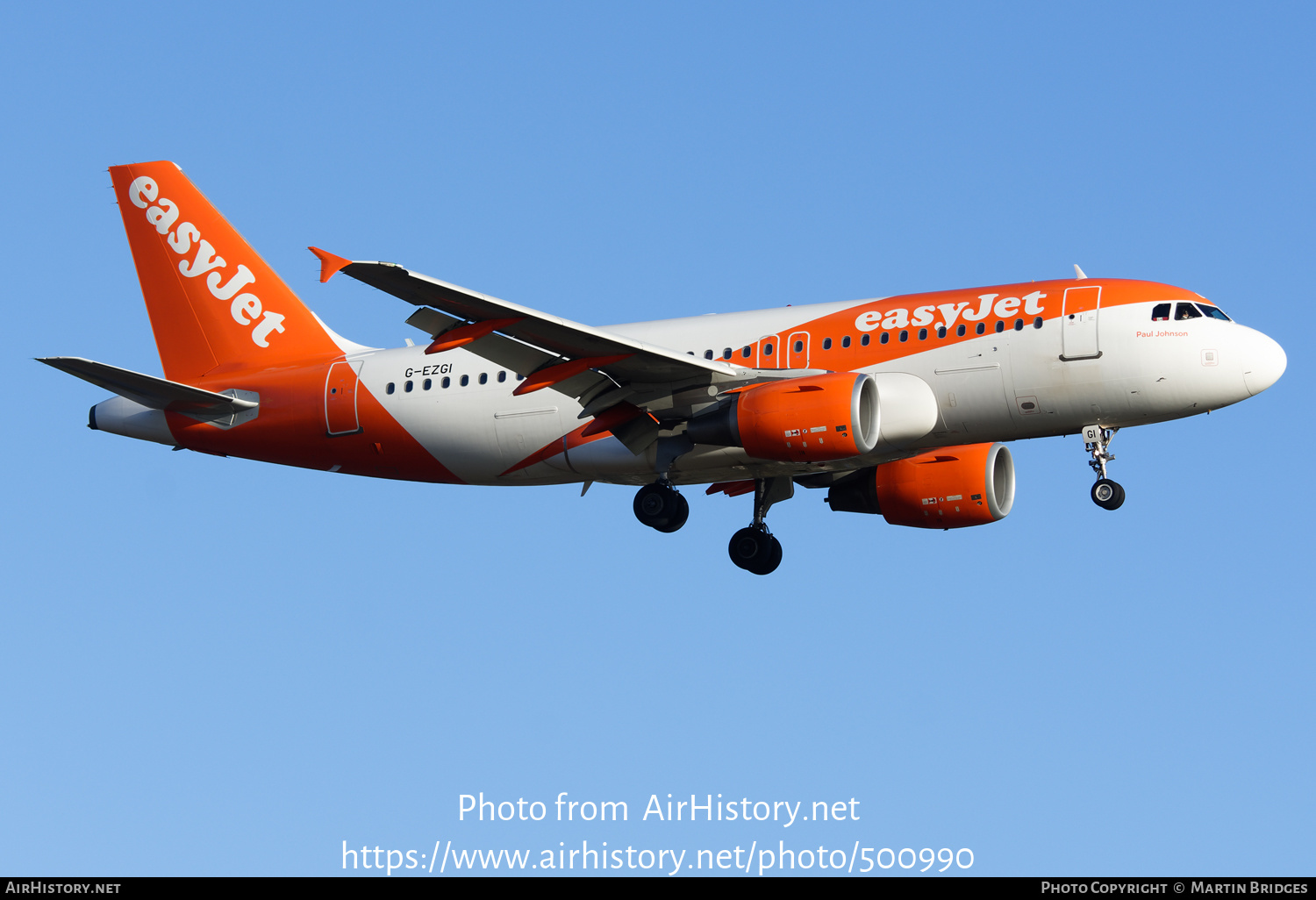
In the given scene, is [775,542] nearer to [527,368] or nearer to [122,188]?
[527,368]

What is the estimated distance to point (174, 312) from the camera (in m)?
36.1

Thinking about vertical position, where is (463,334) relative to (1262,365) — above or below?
below

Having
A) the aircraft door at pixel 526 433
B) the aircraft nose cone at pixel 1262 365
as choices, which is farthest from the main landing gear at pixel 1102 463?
the aircraft door at pixel 526 433

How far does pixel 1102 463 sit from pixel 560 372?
994 cm

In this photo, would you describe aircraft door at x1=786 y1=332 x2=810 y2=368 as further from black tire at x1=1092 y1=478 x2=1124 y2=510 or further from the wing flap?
black tire at x1=1092 y1=478 x2=1124 y2=510

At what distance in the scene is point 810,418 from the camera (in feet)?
92.3

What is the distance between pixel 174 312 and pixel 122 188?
342cm

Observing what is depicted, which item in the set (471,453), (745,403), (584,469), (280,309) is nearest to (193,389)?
(280,309)

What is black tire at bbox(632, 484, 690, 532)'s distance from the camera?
3117 centimetres

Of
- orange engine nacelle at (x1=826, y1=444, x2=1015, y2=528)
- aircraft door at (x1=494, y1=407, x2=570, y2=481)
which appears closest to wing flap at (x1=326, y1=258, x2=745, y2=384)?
aircraft door at (x1=494, y1=407, x2=570, y2=481)

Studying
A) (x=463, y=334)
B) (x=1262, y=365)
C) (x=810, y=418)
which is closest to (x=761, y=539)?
(x=810, y=418)

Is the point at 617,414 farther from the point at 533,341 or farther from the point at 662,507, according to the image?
the point at 533,341

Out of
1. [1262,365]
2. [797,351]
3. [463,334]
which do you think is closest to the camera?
[463,334]

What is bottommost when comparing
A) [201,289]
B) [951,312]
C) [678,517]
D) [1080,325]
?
[678,517]
